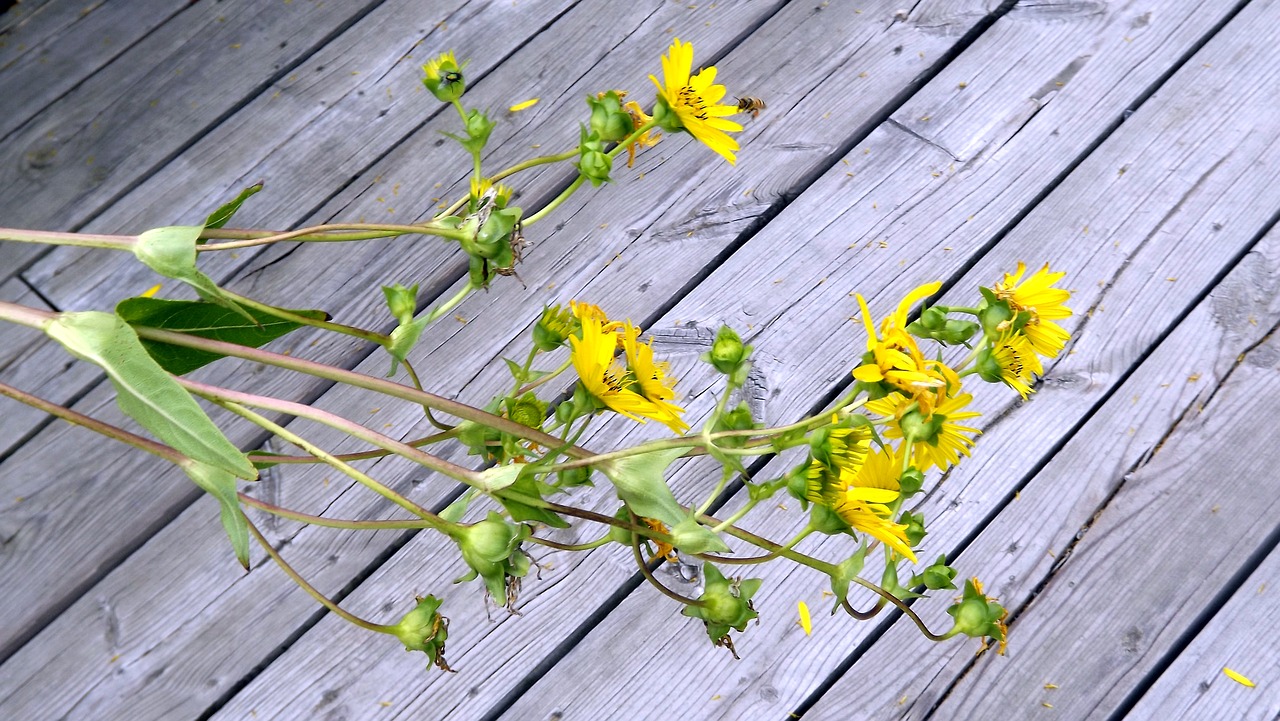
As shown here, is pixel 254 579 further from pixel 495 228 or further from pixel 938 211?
pixel 938 211

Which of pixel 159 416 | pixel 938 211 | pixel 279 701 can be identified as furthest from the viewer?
pixel 938 211

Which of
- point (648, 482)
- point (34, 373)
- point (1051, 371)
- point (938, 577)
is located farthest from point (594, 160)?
point (34, 373)

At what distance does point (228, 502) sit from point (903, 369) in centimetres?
27

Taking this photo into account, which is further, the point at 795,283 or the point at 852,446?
the point at 795,283

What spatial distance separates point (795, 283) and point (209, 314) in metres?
0.52

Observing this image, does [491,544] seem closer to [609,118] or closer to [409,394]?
[409,394]

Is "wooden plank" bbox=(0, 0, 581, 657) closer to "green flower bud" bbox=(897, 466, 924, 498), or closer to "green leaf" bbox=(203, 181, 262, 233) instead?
"green leaf" bbox=(203, 181, 262, 233)

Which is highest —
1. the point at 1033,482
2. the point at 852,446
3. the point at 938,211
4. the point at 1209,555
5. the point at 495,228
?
the point at 495,228

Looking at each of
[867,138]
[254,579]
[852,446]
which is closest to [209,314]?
[852,446]

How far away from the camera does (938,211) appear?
87cm

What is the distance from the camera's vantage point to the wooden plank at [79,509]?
78cm

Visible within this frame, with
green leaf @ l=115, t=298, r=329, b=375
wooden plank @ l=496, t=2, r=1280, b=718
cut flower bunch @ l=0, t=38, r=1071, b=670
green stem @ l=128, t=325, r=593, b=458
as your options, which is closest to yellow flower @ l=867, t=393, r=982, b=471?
cut flower bunch @ l=0, t=38, r=1071, b=670

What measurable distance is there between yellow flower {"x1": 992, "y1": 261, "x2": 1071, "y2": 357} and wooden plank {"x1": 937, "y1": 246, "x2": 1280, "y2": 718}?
392 millimetres

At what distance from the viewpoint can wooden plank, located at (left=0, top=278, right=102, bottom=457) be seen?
2.68 ft
